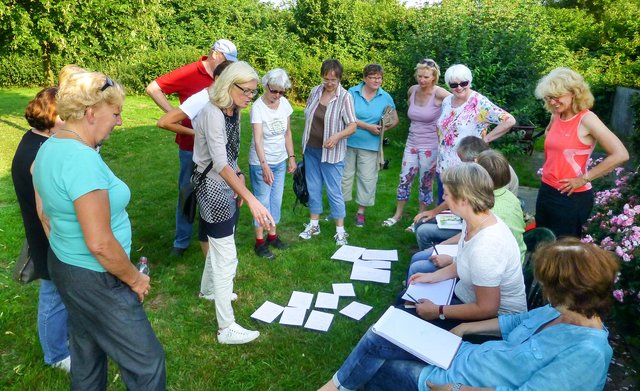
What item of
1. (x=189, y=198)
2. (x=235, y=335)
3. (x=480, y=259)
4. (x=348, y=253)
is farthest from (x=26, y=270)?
(x=348, y=253)

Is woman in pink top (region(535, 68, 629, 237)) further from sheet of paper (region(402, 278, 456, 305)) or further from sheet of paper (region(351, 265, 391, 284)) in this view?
sheet of paper (region(351, 265, 391, 284))

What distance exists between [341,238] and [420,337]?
278 centimetres

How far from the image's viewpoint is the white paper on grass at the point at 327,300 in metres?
4.02

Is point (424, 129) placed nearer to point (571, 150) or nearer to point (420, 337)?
point (571, 150)

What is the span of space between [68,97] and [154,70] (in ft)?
55.5

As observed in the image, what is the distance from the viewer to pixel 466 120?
4.64 meters

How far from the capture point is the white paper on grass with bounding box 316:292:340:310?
402 centimetres

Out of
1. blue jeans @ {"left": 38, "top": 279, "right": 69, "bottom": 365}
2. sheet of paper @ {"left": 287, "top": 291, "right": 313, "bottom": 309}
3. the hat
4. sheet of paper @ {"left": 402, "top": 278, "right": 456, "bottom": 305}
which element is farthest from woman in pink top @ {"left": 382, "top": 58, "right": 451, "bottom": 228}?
blue jeans @ {"left": 38, "top": 279, "right": 69, "bottom": 365}

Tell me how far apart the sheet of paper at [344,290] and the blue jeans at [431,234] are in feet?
2.44

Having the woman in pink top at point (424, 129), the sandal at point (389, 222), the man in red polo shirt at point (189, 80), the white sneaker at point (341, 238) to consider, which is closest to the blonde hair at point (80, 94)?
the man in red polo shirt at point (189, 80)

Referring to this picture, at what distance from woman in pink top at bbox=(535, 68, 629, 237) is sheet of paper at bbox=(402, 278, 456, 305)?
1.16m

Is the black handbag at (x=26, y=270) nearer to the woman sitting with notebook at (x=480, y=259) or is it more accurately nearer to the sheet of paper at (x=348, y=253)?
the woman sitting with notebook at (x=480, y=259)

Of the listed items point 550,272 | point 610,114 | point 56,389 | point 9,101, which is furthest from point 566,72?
point 9,101

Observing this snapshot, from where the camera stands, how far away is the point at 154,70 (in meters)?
17.5
